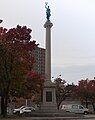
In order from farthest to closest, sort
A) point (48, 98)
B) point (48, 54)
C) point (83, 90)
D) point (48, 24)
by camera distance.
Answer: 1. point (83, 90)
2. point (48, 24)
3. point (48, 54)
4. point (48, 98)

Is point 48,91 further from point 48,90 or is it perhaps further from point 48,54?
point 48,54

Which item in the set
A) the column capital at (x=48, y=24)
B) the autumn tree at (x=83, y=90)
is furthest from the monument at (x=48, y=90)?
the autumn tree at (x=83, y=90)

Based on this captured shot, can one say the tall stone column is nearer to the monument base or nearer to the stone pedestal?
the stone pedestal

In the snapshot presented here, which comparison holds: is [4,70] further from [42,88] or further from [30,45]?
[42,88]

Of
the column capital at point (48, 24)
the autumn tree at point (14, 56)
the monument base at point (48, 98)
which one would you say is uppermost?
the column capital at point (48, 24)

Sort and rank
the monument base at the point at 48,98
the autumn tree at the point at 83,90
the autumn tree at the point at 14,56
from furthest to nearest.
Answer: the autumn tree at the point at 83,90, the monument base at the point at 48,98, the autumn tree at the point at 14,56

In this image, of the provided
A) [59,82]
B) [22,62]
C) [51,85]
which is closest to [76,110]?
[51,85]

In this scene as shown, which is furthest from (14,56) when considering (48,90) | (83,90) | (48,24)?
(83,90)

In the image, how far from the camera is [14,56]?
1606 inches

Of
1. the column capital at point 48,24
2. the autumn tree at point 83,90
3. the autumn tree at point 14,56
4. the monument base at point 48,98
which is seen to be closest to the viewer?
the autumn tree at point 14,56

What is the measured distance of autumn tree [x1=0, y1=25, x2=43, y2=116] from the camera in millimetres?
40750

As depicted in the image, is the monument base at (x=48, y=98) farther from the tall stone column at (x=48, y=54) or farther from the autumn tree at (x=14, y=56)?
the autumn tree at (x=14, y=56)

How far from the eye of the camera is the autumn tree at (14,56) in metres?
40.8

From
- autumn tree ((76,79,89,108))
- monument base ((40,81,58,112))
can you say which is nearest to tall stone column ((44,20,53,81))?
monument base ((40,81,58,112))
